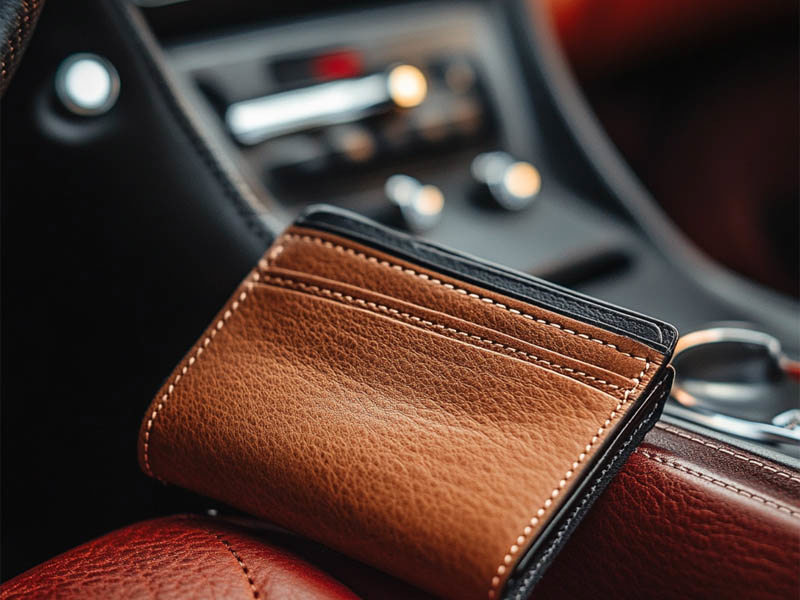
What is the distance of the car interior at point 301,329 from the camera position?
389 mm

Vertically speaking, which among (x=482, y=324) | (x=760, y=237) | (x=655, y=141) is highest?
(x=655, y=141)

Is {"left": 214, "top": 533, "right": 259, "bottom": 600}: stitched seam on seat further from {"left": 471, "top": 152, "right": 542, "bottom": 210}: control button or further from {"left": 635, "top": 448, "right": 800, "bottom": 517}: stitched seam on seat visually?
{"left": 471, "top": 152, "right": 542, "bottom": 210}: control button

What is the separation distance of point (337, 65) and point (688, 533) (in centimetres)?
73

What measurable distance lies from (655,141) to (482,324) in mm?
1075

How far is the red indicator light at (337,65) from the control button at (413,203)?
139 millimetres

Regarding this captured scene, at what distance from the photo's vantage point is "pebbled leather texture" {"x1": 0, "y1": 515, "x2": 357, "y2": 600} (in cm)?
38

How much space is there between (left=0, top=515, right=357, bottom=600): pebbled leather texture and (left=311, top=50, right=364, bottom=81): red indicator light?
641 mm

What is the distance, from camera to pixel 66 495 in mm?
582

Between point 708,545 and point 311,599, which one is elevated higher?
point 708,545

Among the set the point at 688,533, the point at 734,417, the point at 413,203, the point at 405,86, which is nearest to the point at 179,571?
the point at 688,533

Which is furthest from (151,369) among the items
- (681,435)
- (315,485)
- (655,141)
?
(655,141)

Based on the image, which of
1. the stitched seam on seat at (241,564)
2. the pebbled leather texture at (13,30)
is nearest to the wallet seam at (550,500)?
the stitched seam on seat at (241,564)

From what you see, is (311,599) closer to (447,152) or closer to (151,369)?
(151,369)

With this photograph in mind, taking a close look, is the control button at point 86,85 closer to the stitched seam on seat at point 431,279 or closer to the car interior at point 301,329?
the car interior at point 301,329
